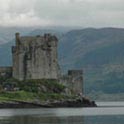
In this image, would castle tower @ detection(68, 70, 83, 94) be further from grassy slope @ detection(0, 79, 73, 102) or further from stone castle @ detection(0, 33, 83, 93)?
grassy slope @ detection(0, 79, 73, 102)

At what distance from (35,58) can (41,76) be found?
15.5 feet

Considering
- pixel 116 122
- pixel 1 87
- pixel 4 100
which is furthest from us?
pixel 1 87

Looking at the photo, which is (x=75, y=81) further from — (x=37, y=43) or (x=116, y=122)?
(x=116, y=122)

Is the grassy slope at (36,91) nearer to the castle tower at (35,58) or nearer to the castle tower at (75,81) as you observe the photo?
the castle tower at (35,58)

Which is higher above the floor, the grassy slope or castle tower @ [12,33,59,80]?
castle tower @ [12,33,59,80]

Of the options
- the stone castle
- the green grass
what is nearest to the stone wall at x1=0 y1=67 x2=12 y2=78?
the stone castle

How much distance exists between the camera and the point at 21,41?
584 ft

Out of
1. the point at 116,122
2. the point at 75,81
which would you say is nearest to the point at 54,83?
the point at 75,81

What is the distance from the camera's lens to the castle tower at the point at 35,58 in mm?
174250

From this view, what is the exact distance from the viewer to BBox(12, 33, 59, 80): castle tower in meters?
174

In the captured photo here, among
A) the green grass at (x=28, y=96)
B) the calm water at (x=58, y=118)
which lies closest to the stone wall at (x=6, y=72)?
the green grass at (x=28, y=96)

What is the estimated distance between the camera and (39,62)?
174 meters

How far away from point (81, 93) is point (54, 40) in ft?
48.7

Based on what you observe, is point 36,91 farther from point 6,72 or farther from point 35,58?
point 6,72
